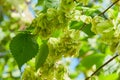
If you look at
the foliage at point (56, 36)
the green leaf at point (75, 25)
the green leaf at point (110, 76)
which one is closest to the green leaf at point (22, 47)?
the foliage at point (56, 36)

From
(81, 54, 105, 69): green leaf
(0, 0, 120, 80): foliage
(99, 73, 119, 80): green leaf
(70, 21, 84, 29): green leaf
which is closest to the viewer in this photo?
(0, 0, 120, 80): foliage

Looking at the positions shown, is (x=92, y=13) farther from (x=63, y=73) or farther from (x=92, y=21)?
(x=63, y=73)

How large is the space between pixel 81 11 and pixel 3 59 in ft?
6.81

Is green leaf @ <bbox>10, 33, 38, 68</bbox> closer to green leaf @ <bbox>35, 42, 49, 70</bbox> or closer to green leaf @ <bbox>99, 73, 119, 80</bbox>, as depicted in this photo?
green leaf @ <bbox>35, 42, 49, 70</bbox>

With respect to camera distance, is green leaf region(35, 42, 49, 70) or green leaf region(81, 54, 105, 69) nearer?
green leaf region(35, 42, 49, 70)

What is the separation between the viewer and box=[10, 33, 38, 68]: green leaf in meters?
1.67

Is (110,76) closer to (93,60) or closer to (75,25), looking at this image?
(75,25)

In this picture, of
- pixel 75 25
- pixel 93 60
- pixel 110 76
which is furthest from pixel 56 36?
pixel 93 60

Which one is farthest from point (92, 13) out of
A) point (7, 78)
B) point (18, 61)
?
point (7, 78)

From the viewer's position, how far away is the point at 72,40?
1.69 meters

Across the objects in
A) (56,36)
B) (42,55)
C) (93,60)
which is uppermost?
(93,60)

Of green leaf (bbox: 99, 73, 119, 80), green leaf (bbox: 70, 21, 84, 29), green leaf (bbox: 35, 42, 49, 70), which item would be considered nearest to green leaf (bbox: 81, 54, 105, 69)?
green leaf (bbox: 99, 73, 119, 80)

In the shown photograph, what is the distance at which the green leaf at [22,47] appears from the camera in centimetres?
167

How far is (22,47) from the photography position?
5.51 feet
